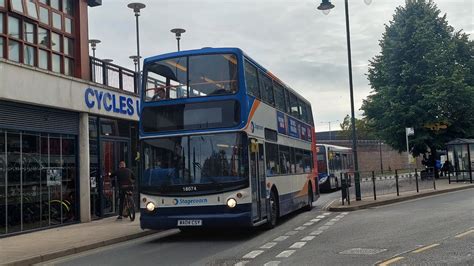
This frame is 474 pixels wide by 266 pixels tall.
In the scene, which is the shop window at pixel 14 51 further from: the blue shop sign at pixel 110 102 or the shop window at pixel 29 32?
the blue shop sign at pixel 110 102

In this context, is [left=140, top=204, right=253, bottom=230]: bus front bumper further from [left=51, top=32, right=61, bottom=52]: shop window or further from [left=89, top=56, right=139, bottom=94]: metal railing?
[left=89, top=56, right=139, bottom=94]: metal railing

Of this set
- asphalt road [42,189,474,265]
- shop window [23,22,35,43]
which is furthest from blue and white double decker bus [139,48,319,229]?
shop window [23,22,35,43]

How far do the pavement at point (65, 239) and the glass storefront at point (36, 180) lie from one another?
0.47 metres

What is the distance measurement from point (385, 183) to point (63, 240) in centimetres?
1428

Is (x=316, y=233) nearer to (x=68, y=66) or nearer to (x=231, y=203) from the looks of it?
(x=231, y=203)

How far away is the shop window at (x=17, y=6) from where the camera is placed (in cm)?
1456

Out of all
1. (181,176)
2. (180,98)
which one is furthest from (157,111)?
(181,176)

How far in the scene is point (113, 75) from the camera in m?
19.2

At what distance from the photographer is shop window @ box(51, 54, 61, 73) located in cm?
1614

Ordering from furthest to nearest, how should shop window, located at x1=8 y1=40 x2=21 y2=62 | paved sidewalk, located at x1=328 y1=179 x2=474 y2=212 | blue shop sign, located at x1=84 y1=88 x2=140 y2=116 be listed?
paved sidewalk, located at x1=328 y1=179 x2=474 y2=212 < blue shop sign, located at x1=84 y1=88 x2=140 y2=116 < shop window, located at x1=8 y1=40 x2=21 y2=62

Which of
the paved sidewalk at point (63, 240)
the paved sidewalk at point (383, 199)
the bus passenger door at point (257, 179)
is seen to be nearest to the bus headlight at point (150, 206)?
the paved sidewalk at point (63, 240)

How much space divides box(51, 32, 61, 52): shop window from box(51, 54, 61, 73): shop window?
8.6 inches

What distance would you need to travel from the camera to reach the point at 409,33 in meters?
37.3

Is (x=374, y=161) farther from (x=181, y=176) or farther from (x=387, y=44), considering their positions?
(x=181, y=176)
